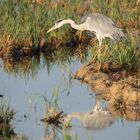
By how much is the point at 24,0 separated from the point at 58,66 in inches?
145

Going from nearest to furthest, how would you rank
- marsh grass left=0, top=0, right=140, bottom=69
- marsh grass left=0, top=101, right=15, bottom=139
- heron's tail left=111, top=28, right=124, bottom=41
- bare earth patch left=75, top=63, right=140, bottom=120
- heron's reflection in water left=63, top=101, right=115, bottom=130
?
marsh grass left=0, top=101, right=15, bottom=139 < heron's reflection in water left=63, top=101, right=115, bottom=130 < bare earth patch left=75, top=63, right=140, bottom=120 < heron's tail left=111, top=28, right=124, bottom=41 < marsh grass left=0, top=0, right=140, bottom=69

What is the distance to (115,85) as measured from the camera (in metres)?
12.1

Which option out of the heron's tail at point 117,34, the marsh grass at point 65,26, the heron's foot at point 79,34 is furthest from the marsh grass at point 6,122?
the heron's foot at point 79,34

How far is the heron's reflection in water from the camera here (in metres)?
10.6

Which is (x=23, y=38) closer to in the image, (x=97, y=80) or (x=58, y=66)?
(x=58, y=66)

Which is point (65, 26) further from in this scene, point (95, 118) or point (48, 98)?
point (95, 118)

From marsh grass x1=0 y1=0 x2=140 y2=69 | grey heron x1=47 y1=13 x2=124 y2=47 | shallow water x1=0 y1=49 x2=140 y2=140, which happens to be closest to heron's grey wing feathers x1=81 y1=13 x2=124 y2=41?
grey heron x1=47 y1=13 x2=124 y2=47

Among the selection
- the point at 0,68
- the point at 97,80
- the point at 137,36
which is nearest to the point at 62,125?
the point at 97,80

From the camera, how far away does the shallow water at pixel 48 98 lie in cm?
1021

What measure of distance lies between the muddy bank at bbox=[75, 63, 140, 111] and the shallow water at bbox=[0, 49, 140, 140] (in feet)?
0.58

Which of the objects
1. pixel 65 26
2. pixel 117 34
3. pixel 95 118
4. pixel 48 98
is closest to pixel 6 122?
pixel 95 118

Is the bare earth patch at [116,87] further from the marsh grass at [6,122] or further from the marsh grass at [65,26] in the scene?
the marsh grass at [6,122]

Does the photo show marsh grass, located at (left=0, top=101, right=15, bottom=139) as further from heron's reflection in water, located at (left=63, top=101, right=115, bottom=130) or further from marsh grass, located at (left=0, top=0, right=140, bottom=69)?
marsh grass, located at (left=0, top=0, right=140, bottom=69)

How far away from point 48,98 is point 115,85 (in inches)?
46.4
